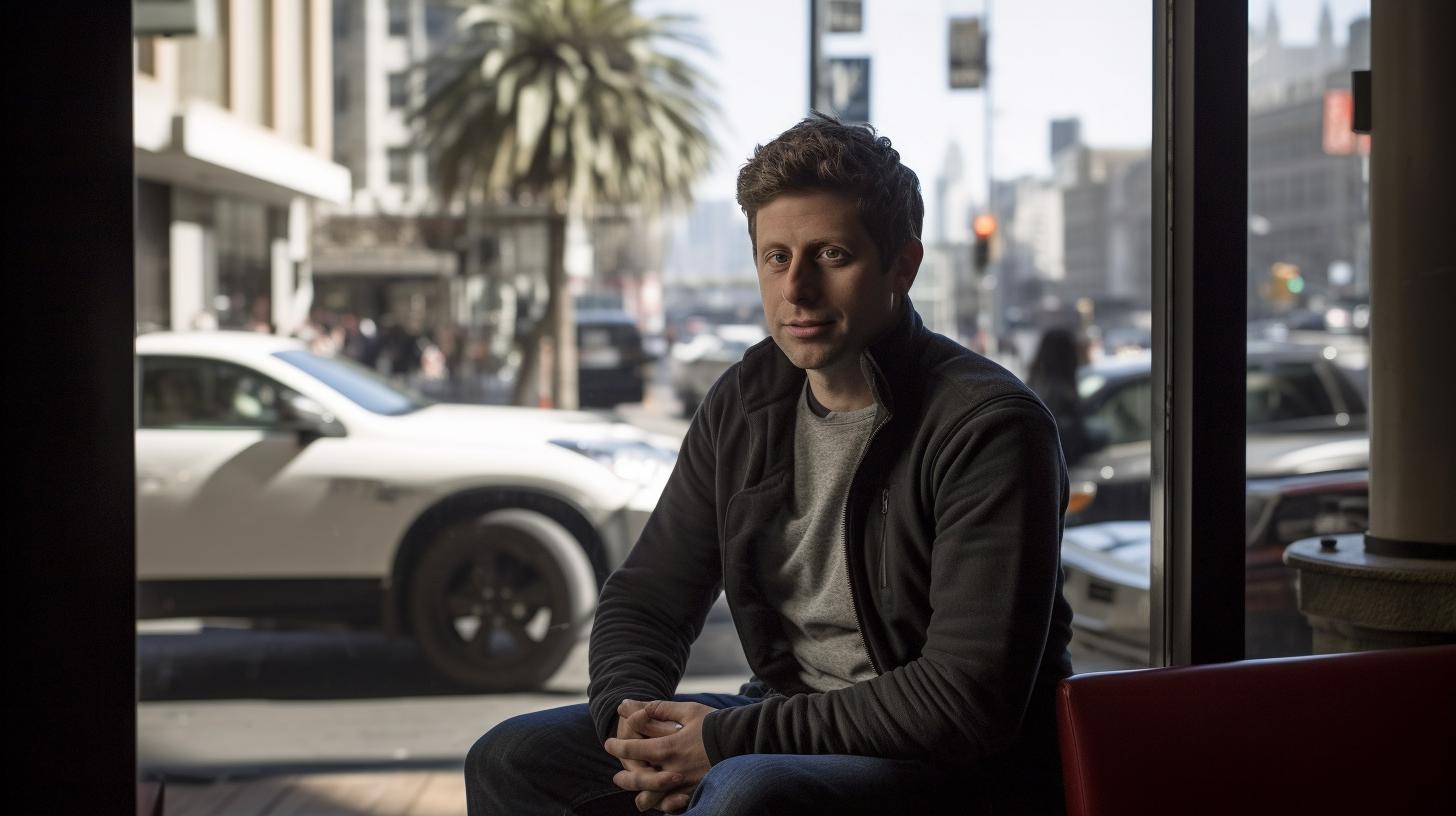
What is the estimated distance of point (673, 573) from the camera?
6.56ft

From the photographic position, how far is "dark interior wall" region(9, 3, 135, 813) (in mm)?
1685

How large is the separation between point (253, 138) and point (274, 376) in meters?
0.80

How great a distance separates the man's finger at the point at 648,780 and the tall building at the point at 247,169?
10.3 ft

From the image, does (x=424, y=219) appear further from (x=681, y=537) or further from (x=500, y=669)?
(x=681, y=537)

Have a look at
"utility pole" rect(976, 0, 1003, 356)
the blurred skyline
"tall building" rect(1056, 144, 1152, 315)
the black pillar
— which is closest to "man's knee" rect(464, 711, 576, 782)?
the black pillar

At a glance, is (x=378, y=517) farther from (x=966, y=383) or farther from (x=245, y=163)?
(x=966, y=383)

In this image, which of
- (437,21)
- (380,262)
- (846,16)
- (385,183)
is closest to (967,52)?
(846,16)

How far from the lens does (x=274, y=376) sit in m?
4.75

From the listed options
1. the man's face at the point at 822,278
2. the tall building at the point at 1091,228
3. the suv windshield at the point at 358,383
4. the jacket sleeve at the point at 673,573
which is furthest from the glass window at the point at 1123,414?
the man's face at the point at 822,278

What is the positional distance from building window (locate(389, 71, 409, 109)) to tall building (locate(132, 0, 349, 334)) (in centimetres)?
20

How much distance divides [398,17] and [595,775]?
3501 millimetres

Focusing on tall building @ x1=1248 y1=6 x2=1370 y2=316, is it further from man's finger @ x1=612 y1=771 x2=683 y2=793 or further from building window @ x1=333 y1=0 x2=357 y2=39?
building window @ x1=333 y1=0 x2=357 y2=39

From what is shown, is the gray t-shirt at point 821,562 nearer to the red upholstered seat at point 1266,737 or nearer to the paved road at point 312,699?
the red upholstered seat at point 1266,737

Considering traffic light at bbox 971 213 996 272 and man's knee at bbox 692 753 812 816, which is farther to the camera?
traffic light at bbox 971 213 996 272
